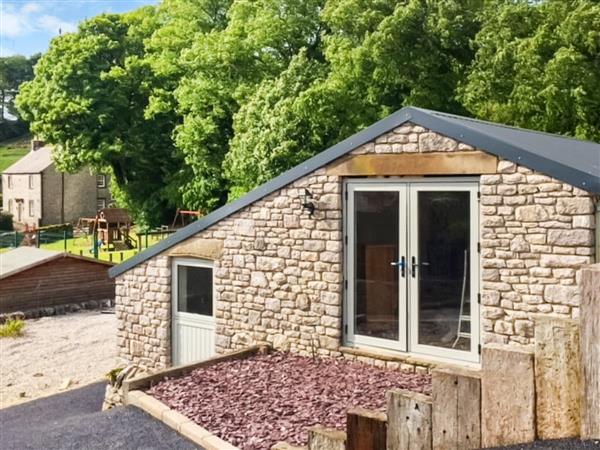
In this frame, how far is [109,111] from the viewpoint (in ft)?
120

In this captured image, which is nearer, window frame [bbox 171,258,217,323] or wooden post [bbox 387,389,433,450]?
wooden post [bbox 387,389,433,450]

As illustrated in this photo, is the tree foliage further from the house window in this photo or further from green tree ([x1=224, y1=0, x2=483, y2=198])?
the house window

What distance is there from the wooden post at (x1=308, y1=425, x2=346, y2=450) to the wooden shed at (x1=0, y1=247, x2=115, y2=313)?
1829cm

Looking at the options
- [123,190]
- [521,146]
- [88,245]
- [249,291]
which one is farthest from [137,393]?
[123,190]

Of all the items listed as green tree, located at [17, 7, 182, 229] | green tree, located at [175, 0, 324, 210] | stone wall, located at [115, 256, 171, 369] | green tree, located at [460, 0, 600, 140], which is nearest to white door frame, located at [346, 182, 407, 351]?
stone wall, located at [115, 256, 171, 369]

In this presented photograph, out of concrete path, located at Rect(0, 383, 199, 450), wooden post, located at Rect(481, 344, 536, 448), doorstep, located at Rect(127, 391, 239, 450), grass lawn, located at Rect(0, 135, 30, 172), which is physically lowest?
concrete path, located at Rect(0, 383, 199, 450)

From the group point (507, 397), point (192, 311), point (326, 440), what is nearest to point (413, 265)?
point (326, 440)

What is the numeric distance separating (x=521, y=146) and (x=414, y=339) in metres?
3.09

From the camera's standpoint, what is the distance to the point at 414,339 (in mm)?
9086

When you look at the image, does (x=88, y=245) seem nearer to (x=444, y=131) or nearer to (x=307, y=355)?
(x=307, y=355)

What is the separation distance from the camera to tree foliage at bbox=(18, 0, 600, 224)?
20.6 metres

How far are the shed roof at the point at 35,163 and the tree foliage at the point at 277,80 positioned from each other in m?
10.5

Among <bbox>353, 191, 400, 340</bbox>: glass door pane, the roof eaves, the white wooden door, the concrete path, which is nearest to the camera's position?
the roof eaves

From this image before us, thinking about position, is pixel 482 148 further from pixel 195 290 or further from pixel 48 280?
pixel 48 280
